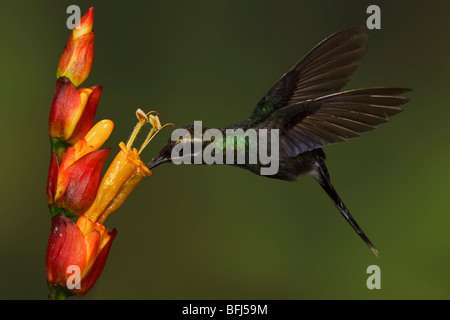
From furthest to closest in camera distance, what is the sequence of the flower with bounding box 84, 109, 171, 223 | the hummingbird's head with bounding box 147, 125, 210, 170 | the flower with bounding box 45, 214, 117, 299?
the hummingbird's head with bounding box 147, 125, 210, 170, the flower with bounding box 84, 109, 171, 223, the flower with bounding box 45, 214, 117, 299

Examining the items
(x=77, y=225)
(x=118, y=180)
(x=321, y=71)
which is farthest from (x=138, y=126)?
(x=321, y=71)

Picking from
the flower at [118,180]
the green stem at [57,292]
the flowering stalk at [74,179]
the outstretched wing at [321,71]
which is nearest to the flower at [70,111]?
the flowering stalk at [74,179]

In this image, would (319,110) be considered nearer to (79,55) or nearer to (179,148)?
(179,148)

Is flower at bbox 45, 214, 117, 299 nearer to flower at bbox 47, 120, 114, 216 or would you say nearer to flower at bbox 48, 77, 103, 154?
flower at bbox 47, 120, 114, 216

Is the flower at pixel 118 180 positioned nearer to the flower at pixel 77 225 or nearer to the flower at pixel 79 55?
the flower at pixel 77 225

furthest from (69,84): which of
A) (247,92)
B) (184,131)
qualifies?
(247,92)

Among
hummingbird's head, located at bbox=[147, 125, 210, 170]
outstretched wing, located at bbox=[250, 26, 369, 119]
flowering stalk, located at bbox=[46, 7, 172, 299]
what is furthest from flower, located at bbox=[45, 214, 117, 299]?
outstretched wing, located at bbox=[250, 26, 369, 119]
